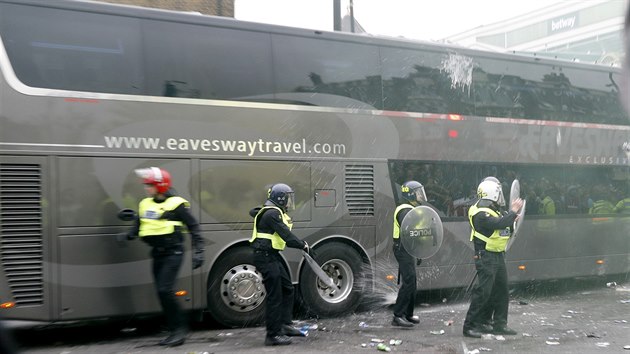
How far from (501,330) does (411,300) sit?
118 cm

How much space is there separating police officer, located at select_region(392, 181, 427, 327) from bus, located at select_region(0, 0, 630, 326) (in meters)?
0.80

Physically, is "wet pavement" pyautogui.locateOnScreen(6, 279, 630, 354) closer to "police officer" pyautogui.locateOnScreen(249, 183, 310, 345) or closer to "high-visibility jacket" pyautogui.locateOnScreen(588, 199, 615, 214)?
"police officer" pyautogui.locateOnScreen(249, 183, 310, 345)

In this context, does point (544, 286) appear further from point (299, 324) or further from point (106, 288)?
point (106, 288)

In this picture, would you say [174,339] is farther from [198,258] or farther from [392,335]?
[392,335]

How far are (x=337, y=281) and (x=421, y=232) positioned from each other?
4.70 ft

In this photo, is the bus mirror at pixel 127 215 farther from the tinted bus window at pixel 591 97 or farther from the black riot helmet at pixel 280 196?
→ the tinted bus window at pixel 591 97

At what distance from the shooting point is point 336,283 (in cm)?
834

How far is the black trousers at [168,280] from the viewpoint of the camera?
21.3 feet

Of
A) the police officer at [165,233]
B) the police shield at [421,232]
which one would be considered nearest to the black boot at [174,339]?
the police officer at [165,233]

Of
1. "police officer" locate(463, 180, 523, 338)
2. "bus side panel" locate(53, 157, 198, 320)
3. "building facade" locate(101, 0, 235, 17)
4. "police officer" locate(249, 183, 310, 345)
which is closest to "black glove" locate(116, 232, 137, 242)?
"bus side panel" locate(53, 157, 198, 320)

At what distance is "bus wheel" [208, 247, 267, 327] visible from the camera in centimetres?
742

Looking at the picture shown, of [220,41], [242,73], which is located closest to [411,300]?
[242,73]

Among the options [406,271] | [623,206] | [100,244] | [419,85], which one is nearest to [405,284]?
[406,271]

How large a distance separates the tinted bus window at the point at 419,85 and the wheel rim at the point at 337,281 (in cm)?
245
